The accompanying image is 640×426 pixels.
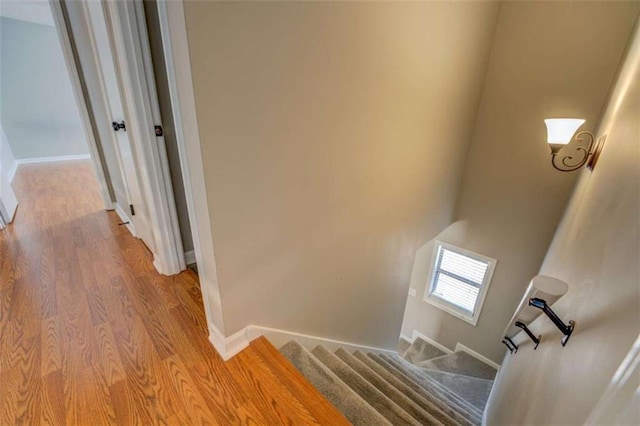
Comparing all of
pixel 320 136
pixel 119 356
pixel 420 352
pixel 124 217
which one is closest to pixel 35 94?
pixel 124 217

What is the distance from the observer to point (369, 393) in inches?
67.1

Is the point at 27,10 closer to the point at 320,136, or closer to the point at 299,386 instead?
the point at 320,136

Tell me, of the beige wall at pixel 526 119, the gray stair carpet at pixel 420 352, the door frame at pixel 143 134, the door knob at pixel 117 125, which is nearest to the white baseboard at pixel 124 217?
the door frame at pixel 143 134

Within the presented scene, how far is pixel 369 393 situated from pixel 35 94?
21.6 ft

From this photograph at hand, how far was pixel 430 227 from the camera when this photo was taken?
2941 millimetres

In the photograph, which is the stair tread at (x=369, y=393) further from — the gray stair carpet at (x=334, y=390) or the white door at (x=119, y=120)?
the white door at (x=119, y=120)

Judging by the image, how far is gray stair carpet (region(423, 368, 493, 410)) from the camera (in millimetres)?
3529

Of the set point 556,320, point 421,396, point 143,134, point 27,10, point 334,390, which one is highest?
point 27,10

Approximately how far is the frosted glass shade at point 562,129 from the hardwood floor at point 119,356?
2.15m

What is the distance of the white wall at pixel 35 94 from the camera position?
13.9ft

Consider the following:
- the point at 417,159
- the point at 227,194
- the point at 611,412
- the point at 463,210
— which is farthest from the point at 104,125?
the point at 463,210

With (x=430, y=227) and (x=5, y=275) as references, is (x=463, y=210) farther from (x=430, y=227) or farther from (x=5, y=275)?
(x=5, y=275)

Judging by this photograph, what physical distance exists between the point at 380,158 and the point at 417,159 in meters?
0.55

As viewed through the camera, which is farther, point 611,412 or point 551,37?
point 551,37
